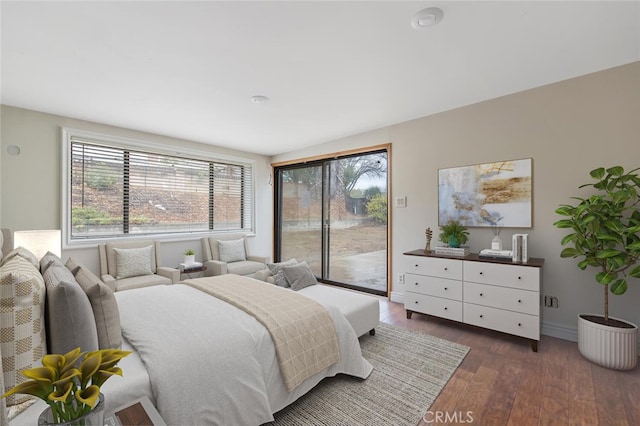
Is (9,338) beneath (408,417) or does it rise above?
above

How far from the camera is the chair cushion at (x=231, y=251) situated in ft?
15.1

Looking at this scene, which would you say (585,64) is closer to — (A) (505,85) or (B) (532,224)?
(A) (505,85)

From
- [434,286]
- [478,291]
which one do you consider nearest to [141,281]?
[434,286]

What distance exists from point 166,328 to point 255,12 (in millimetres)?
2027

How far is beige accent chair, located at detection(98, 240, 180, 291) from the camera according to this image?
130 inches

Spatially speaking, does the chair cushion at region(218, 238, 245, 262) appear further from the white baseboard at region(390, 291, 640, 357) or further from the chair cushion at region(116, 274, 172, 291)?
the white baseboard at region(390, 291, 640, 357)

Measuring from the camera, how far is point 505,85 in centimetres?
277

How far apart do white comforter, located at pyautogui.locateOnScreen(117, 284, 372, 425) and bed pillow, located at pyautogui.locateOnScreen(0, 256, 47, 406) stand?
0.43 m

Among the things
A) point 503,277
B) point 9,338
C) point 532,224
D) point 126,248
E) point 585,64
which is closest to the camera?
point 9,338

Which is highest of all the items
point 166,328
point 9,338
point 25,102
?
point 25,102

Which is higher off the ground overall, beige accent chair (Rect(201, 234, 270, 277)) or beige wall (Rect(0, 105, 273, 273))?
beige wall (Rect(0, 105, 273, 273))

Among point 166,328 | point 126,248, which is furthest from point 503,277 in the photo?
point 126,248

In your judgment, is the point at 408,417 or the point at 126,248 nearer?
the point at 408,417

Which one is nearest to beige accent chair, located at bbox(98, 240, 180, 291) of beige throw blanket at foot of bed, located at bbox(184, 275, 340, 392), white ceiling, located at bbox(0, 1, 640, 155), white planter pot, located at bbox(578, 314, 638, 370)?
beige throw blanket at foot of bed, located at bbox(184, 275, 340, 392)
